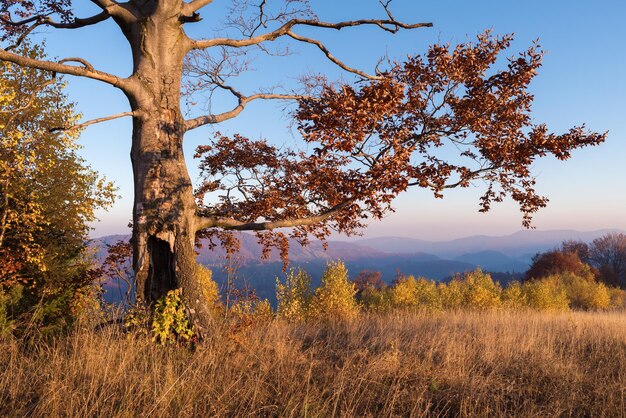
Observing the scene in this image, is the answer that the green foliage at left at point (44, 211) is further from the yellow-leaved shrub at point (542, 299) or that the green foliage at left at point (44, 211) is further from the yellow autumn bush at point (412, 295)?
the yellow-leaved shrub at point (542, 299)

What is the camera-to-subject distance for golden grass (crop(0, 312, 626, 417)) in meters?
4.08

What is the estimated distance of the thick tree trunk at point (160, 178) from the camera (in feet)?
21.8

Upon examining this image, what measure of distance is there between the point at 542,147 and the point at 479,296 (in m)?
16.4

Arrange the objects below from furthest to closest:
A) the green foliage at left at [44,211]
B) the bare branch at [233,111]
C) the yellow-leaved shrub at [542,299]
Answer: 1. the yellow-leaved shrub at [542,299]
2. the green foliage at left at [44,211]
3. the bare branch at [233,111]

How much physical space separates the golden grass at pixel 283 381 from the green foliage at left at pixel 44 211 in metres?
6.69

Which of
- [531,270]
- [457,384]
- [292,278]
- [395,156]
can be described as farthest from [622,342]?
[531,270]

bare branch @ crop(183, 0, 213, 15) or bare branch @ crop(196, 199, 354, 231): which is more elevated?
bare branch @ crop(183, 0, 213, 15)

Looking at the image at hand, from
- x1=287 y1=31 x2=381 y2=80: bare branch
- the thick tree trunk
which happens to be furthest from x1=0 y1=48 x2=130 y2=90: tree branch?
x1=287 y1=31 x2=381 y2=80: bare branch

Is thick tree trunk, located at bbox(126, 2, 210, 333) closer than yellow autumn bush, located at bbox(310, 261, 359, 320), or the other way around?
thick tree trunk, located at bbox(126, 2, 210, 333)

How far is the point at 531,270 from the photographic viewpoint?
181ft

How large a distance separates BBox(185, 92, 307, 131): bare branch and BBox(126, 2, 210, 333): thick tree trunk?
717 mm

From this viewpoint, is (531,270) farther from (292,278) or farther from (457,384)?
(457,384)

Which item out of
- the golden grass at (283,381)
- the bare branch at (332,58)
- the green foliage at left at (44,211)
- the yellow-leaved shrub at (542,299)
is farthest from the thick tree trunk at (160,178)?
the yellow-leaved shrub at (542,299)

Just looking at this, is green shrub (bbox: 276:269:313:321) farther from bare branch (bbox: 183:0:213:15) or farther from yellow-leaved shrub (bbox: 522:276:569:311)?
yellow-leaved shrub (bbox: 522:276:569:311)
